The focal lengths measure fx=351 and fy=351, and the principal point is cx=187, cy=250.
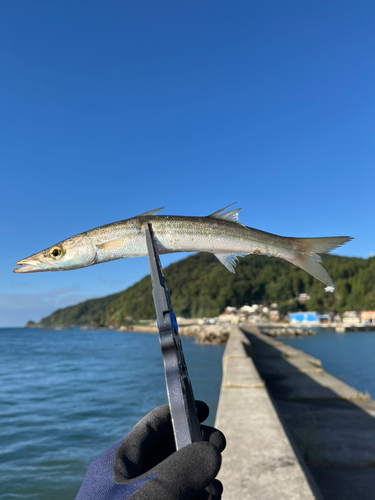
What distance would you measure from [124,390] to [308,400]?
14.8 metres

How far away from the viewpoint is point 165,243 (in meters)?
1.80

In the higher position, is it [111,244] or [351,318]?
[111,244]

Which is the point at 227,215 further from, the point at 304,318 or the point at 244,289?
the point at 244,289

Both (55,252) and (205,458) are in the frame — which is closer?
(205,458)

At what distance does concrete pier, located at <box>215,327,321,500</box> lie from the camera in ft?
14.8

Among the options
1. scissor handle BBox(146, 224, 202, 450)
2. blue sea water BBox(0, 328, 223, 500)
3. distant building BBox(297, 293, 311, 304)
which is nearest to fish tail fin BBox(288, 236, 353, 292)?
scissor handle BBox(146, 224, 202, 450)

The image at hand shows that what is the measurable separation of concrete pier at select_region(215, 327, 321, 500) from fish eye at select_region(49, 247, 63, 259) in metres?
4.18

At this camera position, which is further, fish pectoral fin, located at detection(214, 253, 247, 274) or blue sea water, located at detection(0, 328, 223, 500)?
blue sea water, located at detection(0, 328, 223, 500)

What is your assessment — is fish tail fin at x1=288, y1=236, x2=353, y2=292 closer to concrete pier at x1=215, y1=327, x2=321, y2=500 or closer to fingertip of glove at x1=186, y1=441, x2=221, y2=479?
fingertip of glove at x1=186, y1=441, x2=221, y2=479

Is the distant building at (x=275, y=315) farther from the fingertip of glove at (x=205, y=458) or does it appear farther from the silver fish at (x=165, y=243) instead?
the fingertip of glove at (x=205, y=458)

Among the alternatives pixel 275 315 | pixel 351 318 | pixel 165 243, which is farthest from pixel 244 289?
pixel 165 243

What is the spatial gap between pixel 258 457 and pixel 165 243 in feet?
16.7

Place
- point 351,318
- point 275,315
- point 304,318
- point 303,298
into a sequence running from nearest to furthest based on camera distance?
point 351,318 → point 304,318 → point 275,315 → point 303,298

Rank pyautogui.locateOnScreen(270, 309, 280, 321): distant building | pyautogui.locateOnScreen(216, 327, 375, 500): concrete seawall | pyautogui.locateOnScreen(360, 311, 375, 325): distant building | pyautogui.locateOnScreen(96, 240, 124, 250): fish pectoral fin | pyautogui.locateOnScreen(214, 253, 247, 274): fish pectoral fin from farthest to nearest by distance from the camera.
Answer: pyautogui.locateOnScreen(270, 309, 280, 321): distant building, pyautogui.locateOnScreen(360, 311, 375, 325): distant building, pyautogui.locateOnScreen(216, 327, 375, 500): concrete seawall, pyautogui.locateOnScreen(214, 253, 247, 274): fish pectoral fin, pyautogui.locateOnScreen(96, 240, 124, 250): fish pectoral fin
